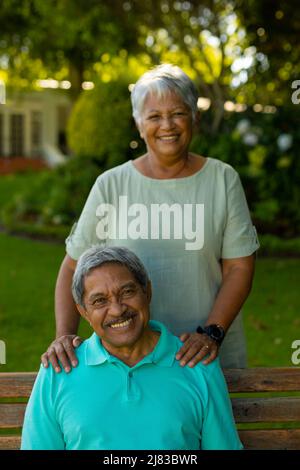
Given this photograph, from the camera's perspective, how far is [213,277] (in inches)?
108

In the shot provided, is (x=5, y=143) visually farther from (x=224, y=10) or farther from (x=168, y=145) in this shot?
(x=168, y=145)

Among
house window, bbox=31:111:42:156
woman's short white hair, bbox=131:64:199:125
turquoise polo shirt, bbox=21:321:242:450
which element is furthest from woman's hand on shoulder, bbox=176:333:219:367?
house window, bbox=31:111:42:156

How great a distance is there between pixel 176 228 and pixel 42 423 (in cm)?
84

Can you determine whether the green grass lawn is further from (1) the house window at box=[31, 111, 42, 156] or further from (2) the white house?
(1) the house window at box=[31, 111, 42, 156]

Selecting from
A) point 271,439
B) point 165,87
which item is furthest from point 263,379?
point 165,87

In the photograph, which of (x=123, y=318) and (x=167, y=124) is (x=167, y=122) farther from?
(x=123, y=318)

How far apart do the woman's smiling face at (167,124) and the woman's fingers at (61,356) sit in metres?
0.76

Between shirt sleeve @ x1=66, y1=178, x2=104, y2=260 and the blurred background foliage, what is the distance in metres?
7.30

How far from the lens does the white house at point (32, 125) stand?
24.6 meters

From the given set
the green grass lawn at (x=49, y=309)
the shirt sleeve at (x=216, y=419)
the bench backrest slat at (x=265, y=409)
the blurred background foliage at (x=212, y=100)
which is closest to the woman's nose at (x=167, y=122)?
the shirt sleeve at (x=216, y=419)

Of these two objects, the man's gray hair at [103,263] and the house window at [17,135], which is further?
the house window at [17,135]

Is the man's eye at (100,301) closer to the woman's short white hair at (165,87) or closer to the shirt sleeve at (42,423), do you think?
the shirt sleeve at (42,423)

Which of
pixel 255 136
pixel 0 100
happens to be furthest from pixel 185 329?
pixel 255 136
